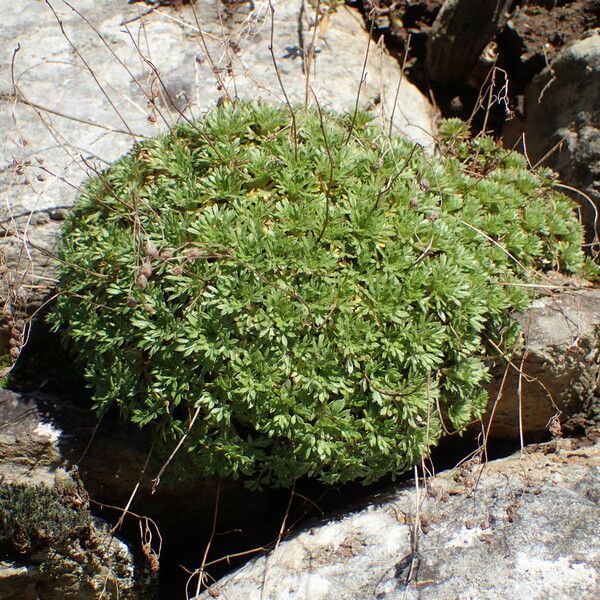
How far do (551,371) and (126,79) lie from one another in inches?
165

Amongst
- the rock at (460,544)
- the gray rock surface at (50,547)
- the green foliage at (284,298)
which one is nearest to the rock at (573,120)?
the green foliage at (284,298)

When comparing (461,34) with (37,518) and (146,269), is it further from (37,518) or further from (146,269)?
(37,518)

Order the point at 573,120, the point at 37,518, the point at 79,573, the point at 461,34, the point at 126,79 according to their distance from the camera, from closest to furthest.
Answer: the point at 37,518 → the point at 79,573 → the point at 573,120 → the point at 126,79 → the point at 461,34

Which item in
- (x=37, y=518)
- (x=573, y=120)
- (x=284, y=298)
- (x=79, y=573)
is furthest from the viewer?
(x=573, y=120)

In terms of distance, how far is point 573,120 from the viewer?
5.69m

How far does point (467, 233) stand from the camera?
435 centimetres

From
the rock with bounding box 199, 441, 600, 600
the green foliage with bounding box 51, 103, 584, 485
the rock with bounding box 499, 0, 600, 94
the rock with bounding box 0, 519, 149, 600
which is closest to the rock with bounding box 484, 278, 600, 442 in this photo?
the green foliage with bounding box 51, 103, 584, 485

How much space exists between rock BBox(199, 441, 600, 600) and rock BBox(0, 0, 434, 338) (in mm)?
2560

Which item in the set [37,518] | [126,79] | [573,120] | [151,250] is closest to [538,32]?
[573,120]

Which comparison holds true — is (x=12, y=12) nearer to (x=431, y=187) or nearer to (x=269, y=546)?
(x=431, y=187)

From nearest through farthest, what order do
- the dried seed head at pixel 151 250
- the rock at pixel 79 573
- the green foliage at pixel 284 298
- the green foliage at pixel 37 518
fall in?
the dried seed head at pixel 151 250 → the green foliage at pixel 284 298 → the green foliage at pixel 37 518 → the rock at pixel 79 573

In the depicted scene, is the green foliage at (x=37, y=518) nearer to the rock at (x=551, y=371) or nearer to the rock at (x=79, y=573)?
the rock at (x=79, y=573)

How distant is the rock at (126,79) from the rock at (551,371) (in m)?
1.71

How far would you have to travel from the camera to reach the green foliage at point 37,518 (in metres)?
4.09
